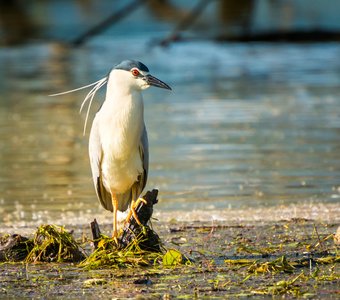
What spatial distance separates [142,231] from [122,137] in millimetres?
889

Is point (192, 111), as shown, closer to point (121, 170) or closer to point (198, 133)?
point (198, 133)

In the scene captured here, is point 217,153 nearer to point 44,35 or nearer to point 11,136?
point 11,136

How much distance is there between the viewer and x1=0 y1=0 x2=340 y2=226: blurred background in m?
11.6

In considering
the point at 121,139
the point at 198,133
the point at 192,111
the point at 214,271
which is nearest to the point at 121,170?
the point at 121,139

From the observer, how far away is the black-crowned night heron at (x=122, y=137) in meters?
8.72

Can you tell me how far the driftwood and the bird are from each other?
6 cm

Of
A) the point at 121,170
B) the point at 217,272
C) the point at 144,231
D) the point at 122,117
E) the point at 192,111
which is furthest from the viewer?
the point at 192,111

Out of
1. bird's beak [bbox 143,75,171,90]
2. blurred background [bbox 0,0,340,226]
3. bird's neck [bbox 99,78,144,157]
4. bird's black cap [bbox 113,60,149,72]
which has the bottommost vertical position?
blurred background [bbox 0,0,340,226]

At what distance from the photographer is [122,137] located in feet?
29.3

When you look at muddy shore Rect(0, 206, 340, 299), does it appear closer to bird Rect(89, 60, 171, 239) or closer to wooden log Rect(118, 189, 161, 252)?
wooden log Rect(118, 189, 161, 252)

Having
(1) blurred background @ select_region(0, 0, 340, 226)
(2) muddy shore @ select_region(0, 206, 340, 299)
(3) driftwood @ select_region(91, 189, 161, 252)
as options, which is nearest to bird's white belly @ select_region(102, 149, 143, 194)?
(2) muddy shore @ select_region(0, 206, 340, 299)

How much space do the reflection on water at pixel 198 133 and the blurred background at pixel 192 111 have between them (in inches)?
0.8

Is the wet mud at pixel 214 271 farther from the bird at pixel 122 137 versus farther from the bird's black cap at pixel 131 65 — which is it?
the bird's black cap at pixel 131 65

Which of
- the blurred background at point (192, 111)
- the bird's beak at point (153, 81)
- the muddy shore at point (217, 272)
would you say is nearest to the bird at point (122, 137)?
Answer: the bird's beak at point (153, 81)
